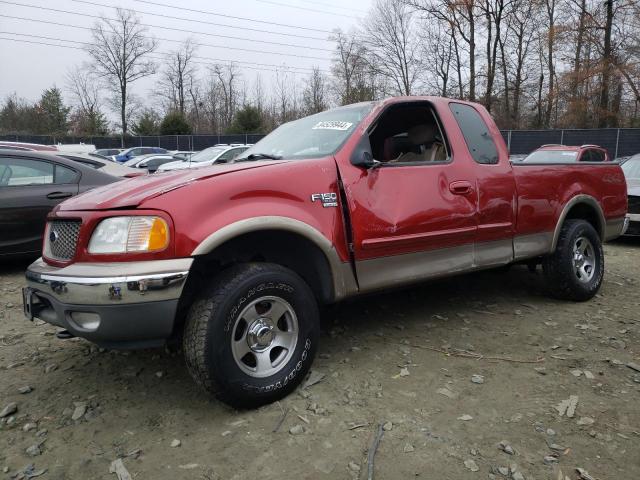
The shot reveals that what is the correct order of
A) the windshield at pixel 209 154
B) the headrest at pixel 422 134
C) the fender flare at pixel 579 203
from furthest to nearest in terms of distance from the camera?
the windshield at pixel 209 154
the fender flare at pixel 579 203
the headrest at pixel 422 134

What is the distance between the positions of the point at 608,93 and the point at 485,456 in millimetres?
33323

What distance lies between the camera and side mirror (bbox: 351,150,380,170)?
10.4 ft

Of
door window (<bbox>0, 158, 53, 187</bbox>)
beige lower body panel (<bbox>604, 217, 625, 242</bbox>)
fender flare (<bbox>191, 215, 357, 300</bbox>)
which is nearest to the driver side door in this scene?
fender flare (<bbox>191, 215, 357, 300</bbox>)

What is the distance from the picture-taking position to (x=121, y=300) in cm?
236

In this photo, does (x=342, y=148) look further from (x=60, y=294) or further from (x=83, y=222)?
(x=60, y=294)

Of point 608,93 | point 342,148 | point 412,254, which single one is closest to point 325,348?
point 412,254

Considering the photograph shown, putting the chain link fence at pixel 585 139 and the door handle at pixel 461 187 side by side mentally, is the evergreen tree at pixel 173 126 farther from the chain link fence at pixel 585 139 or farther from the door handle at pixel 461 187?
the door handle at pixel 461 187

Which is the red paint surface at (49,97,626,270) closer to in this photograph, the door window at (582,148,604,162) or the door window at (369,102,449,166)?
the door window at (369,102,449,166)

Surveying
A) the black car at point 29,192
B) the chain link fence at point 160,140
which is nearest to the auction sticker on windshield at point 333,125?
the black car at point 29,192

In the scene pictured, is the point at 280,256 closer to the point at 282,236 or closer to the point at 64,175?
the point at 282,236

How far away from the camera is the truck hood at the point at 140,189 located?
256 centimetres

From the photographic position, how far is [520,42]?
3606cm

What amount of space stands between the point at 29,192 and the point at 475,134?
4.96 meters

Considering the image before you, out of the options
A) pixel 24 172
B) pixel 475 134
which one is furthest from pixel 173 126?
pixel 475 134
